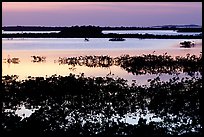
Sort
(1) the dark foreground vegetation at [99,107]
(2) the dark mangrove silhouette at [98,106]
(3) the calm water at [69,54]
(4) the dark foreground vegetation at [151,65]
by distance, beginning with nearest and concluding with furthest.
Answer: (1) the dark foreground vegetation at [99,107]
(2) the dark mangrove silhouette at [98,106]
(3) the calm water at [69,54]
(4) the dark foreground vegetation at [151,65]

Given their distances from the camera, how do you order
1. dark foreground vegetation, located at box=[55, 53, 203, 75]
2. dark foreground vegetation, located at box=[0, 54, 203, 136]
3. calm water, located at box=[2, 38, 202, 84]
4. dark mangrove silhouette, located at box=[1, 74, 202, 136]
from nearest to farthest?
dark foreground vegetation, located at box=[0, 54, 203, 136] → dark mangrove silhouette, located at box=[1, 74, 202, 136] → calm water, located at box=[2, 38, 202, 84] → dark foreground vegetation, located at box=[55, 53, 203, 75]

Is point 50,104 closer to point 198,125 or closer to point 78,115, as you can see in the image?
point 78,115

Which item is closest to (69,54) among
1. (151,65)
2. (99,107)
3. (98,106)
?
(151,65)

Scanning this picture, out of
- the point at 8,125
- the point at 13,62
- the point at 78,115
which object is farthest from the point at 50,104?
the point at 13,62

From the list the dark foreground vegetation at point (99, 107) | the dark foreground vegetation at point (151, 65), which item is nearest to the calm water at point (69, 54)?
the dark foreground vegetation at point (151, 65)

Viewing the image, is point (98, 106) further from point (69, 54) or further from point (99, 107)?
point (69, 54)

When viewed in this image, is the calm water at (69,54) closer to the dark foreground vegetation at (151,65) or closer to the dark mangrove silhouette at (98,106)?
the dark foreground vegetation at (151,65)

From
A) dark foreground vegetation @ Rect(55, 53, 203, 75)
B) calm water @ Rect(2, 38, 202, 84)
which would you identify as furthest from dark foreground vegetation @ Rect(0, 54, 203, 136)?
dark foreground vegetation @ Rect(55, 53, 203, 75)

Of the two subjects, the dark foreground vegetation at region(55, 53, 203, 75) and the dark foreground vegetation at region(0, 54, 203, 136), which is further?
the dark foreground vegetation at region(55, 53, 203, 75)

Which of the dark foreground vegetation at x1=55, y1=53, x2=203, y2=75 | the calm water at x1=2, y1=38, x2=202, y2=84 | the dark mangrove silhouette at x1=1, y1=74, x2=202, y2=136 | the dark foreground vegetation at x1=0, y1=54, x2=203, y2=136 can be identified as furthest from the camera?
the dark foreground vegetation at x1=55, y1=53, x2=203, y2=75

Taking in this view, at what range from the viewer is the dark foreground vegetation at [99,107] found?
10289mm

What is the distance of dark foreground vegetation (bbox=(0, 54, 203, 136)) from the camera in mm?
10289

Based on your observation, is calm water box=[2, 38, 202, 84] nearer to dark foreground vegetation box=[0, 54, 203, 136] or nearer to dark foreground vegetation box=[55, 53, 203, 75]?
dark foreground vegetation box=[55, 53, 203, 75]

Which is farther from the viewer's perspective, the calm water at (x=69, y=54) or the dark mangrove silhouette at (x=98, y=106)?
the calm water at (x=69, y=54)
